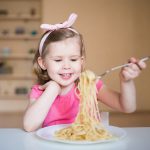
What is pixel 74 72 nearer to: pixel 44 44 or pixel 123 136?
pixel 44 44

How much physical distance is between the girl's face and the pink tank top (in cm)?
14

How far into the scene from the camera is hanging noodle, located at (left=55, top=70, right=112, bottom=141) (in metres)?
0.91

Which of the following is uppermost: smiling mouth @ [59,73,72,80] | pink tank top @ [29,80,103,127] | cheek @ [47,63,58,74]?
cheek @ [47,63,58,74]

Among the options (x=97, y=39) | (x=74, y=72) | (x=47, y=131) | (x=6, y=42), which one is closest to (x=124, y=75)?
(x=74, y=72)

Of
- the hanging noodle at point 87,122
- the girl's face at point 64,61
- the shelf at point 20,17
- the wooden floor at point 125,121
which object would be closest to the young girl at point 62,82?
the girl's face at point 64,61

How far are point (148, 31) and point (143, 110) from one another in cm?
106

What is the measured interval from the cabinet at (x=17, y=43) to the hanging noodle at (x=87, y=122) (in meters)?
3.90

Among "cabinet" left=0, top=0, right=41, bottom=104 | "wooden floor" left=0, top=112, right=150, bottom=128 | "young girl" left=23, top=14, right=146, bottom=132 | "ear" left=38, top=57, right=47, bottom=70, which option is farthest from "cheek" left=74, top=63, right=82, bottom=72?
"cabinet" left=0, top=0, right=41, bottom=104

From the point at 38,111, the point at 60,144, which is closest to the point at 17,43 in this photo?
the point at 38,111

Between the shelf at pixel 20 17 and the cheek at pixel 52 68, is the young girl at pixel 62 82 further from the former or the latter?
the shelf at pixel 20 17

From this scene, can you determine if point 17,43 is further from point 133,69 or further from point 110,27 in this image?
point 133,69

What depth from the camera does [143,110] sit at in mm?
4438

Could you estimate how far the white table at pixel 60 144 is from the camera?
80 cm

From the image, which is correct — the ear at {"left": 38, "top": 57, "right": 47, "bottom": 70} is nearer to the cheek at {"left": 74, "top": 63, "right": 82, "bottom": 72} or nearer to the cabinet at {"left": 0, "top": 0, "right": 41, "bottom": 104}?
the cheek at {"left": 74, "top": 63, "right": 82, "bottom": 72}
